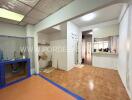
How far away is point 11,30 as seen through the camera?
350 centimetres

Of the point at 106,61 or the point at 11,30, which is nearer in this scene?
the point at 11,30

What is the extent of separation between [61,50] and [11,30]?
2699 mm

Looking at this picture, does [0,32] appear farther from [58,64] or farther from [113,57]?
[113,57]

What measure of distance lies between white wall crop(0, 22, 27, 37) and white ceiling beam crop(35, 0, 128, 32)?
1829mm

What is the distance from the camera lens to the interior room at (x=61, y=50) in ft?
6.59

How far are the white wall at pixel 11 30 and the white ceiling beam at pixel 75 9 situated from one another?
183cm

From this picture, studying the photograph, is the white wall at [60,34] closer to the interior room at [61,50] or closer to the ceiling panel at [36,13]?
the interior room at [61,50]

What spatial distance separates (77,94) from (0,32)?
3.93 m

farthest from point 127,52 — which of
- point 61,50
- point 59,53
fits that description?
point 59,53

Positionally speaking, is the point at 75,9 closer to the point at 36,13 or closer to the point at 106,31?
the point at 36,13

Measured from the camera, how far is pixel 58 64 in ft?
15.3

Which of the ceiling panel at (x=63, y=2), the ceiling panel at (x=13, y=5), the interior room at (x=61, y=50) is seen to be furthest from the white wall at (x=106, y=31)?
the ceiling panel at (x=13, y=5)

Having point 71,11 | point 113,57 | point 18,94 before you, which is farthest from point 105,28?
point 18,94

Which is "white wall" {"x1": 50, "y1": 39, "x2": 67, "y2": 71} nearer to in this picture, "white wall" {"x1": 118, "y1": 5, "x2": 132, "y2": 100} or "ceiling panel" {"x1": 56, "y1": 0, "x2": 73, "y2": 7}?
"ceiling panel" {"x1": 56, "y1": 0, "x2": 73, "y2": 7}
